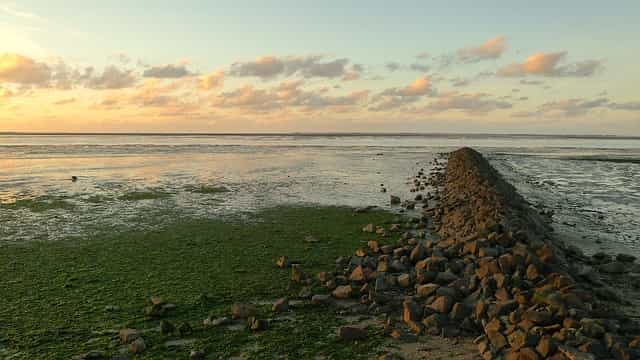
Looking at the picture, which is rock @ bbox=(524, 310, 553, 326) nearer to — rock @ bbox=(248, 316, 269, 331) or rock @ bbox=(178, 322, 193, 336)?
rock @ bbox=(248, 316, 269, 331)

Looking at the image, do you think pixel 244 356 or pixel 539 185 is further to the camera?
pixel 539 185

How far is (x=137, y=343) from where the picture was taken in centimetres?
709

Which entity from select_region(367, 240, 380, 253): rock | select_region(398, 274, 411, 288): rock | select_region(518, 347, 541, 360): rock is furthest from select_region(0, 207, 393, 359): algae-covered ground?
select_region(518, 347, 541, 360): rock

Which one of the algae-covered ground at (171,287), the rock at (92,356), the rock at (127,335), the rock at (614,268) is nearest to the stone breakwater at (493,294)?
the rock at (614,268)

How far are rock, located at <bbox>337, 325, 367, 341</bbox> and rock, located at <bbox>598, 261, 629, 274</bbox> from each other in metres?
7.07

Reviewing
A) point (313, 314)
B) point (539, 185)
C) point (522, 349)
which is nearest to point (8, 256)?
point (313, 314)

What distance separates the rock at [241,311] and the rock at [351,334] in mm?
1798

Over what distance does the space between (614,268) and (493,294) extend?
4.78m

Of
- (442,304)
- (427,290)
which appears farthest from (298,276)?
(442,304)

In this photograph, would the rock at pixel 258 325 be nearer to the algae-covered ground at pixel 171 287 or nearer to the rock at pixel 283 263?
the algae-covered ground at pixel 171 287

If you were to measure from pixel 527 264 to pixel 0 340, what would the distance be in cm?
924

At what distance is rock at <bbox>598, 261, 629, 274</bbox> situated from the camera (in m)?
11.1

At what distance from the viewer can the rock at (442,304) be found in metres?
7.90

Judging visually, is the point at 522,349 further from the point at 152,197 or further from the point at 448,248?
the point at 152,197
